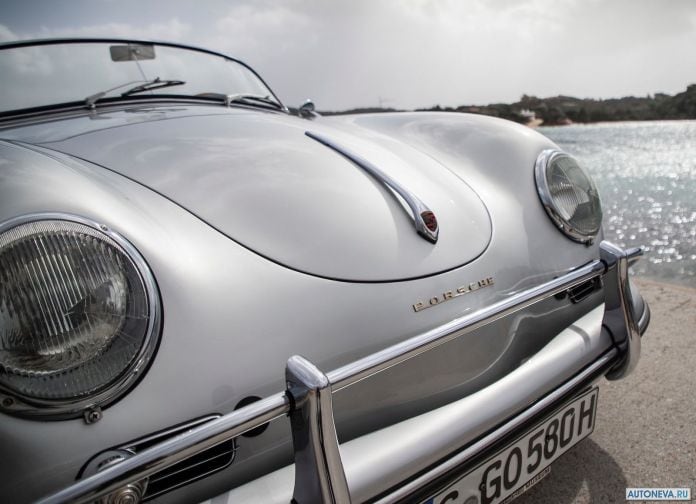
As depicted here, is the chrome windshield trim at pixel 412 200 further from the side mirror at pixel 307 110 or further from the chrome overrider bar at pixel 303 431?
the side mirror at pixel 307 110

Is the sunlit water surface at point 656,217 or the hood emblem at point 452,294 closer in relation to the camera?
the hood emblem at point 452,294

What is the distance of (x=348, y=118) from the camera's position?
7.57 ft

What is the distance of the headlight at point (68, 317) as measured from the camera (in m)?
0.75

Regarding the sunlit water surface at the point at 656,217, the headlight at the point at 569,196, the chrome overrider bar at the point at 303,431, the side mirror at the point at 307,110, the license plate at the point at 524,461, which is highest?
the side mirror at the point at 307,110

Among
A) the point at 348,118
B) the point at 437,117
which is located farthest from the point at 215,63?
the point at 437,117

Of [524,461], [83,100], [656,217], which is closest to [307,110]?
[83,100]

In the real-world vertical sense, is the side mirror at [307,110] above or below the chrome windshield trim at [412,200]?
above

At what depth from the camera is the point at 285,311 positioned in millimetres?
984

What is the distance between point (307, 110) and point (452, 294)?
1.68 meters

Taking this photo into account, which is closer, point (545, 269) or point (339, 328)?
point (339, 328)

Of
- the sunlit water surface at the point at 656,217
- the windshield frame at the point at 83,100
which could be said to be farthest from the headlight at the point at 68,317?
the sunlit water surface at the point at 656,217

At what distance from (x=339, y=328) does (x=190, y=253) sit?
33cm

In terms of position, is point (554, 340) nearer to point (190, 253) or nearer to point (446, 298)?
point (446, 298)

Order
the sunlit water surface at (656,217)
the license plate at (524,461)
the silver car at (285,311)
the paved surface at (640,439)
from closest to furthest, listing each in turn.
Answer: the silver car at (285,311)
the license plate at (524,461)
the paved surface at (640,439)
the sunlit water surface at (656,217)
